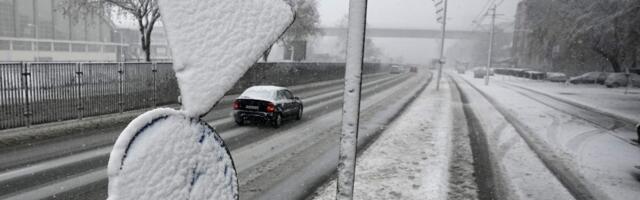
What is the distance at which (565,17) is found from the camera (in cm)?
4138

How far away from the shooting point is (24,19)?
185 ft

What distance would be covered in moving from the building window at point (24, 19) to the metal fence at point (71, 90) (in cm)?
4843

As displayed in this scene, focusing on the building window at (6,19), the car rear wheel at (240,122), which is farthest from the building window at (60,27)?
the car rear wheel at (240,122)

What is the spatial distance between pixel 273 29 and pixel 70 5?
27257 millimetres

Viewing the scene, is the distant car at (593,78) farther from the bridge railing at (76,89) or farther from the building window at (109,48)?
the building window at (109,48)

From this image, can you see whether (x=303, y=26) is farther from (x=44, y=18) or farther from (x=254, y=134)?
(x=44, y=18)

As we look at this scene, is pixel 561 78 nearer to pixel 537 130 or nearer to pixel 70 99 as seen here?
pixel 537 130

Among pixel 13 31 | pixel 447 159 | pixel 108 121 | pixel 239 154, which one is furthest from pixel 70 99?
pixel 13 31

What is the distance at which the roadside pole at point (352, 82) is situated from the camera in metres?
2.88

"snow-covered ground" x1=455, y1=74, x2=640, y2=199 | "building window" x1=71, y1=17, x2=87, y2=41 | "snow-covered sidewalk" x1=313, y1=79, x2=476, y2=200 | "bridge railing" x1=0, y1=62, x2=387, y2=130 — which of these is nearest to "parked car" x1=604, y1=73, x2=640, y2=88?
"snow-covered ground" x1=455, y1=74, x2=640, y2=199

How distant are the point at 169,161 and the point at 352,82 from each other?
1822 millimetres

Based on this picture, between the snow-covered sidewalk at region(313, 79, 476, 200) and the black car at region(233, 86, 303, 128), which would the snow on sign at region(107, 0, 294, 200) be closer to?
the snow-covered sidewalk at region(313, 79, 476, 200)

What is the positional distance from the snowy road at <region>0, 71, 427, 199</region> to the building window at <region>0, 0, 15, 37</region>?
53387 mm

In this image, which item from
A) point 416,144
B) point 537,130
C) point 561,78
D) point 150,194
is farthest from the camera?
point 561,78
